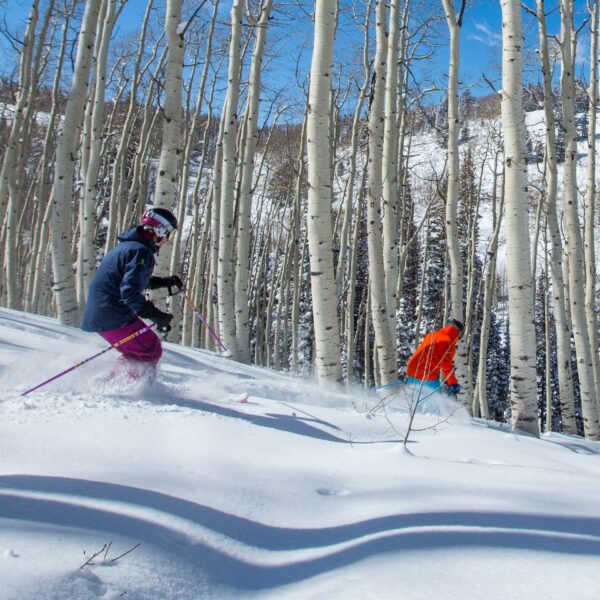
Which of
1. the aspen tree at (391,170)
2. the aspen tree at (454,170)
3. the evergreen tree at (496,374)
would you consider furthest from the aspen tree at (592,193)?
the evergreen tree at (496,374)

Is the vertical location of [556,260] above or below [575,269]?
above

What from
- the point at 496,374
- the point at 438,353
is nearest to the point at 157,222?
the point at 438,353

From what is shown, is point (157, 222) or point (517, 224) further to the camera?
point (517, 224)

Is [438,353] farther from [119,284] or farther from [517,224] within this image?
[119,284]

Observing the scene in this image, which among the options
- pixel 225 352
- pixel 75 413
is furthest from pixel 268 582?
pixel 225 352

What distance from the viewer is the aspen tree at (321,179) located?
5.61m

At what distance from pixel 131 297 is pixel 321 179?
261 centimetres

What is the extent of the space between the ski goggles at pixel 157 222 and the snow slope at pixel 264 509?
1476mm

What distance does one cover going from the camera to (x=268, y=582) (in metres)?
1.72

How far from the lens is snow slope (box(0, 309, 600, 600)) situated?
163cm

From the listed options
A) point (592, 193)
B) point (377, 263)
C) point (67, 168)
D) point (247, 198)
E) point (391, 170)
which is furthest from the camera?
point (592, 193)

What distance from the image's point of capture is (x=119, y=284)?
4359 millimetres

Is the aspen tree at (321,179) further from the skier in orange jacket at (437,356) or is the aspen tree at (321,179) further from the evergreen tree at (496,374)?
the evergreen tree at (496,374)

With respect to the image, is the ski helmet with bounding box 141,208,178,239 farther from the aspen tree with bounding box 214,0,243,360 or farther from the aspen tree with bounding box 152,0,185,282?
the aspen tree with bounding box 214,0,243,360
